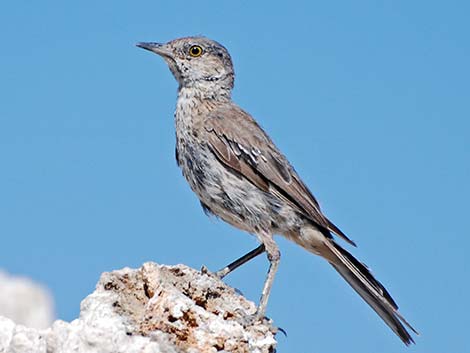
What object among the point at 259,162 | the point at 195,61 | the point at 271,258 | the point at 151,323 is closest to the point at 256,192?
the point at 259,162

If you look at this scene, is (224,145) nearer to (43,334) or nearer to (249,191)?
(249,191)

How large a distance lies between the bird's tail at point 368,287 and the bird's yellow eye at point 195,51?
8.79 ft

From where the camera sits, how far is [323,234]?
1166cm

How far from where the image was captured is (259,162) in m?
11.7

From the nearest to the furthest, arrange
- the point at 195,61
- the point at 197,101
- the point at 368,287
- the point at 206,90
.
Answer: the point at 368,287
the point at 197,101
the point at 206,90
the point at 195,61

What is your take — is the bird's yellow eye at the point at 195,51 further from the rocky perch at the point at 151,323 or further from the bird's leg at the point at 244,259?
the rocky perch at the point at 151,323

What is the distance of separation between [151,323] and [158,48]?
5540mm

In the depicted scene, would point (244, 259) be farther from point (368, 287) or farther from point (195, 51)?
point (195, 51)

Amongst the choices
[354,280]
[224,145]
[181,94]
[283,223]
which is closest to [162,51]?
[181,94]

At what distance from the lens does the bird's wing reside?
1156cm

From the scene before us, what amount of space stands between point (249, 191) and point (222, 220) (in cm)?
45

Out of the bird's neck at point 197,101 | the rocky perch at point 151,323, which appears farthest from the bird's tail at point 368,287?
the rocky perch at point 151,323

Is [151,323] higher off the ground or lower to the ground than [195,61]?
lower

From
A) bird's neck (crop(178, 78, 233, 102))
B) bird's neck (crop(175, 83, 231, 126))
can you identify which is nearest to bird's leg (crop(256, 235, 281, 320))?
bird's neck (crop(175, 83, 231, 126))
